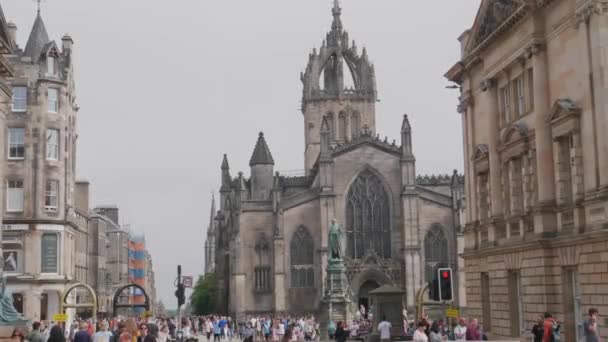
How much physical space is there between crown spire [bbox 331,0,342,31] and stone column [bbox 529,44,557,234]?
71981mm

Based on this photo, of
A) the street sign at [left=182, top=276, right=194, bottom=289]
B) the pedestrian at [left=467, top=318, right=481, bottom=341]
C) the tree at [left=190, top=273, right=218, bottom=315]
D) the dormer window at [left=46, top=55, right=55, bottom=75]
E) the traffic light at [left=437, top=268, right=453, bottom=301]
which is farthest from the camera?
the tree at [left=190, top=273, right=218, bottom=315]

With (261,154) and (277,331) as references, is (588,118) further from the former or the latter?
(261,154)

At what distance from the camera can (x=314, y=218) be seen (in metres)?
76.6

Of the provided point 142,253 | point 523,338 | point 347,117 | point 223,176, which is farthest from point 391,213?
point 142,253

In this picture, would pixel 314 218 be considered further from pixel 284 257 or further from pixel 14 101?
pixel 14 101

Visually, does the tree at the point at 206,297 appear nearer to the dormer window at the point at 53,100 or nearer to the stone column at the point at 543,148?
the dormer window at the point at 53,100

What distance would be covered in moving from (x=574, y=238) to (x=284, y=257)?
165ft

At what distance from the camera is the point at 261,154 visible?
90375mm

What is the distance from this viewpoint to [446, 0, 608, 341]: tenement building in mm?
26078

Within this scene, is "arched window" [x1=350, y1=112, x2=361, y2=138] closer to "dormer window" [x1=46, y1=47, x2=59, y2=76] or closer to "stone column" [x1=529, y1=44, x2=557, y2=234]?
"dormer window" [x1=46, y1=47, x2=59, y2=76]

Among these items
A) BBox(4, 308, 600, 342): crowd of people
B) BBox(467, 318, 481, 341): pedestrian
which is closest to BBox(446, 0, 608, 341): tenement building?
BBox(4, 308, 600, 342): crowd of people

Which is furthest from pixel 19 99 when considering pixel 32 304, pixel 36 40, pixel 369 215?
pixel 369 215

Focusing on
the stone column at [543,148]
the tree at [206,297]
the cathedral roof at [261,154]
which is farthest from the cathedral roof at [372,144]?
the stone column at [543,148]

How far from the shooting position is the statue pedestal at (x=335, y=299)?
5275 centimetres
